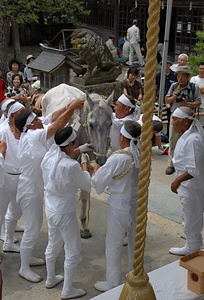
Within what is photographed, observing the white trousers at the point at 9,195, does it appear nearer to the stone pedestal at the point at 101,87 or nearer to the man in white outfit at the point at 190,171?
the man in white outfit at the point at 190,171

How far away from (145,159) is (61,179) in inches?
83.0

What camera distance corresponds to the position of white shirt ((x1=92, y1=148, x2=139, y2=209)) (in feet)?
13.6

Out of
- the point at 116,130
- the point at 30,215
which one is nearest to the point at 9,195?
the point at 30,215

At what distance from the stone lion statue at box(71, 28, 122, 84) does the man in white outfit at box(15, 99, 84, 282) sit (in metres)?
6.72

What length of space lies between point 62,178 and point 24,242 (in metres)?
0.99

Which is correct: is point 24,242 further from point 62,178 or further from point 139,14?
point 139,14

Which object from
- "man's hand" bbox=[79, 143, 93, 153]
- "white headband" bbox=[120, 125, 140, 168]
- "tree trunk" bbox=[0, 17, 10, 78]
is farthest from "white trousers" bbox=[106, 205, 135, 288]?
"tree trunk" bbox=[0, 17, 10, 78]

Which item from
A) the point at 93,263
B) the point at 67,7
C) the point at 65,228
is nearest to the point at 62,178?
the point at 65,228

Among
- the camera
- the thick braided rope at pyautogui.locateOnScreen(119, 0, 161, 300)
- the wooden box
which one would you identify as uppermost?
the thick braided rope at pyautogui.locateOnScreen(119, 0, 161, 300)

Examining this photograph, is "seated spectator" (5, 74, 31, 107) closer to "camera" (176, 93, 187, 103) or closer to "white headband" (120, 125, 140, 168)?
"camera" (176, 93, 187, 103)

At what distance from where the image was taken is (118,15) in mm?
19078

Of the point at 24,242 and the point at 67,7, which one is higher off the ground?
the point at 67,7

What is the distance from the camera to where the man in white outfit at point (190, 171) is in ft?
15.4

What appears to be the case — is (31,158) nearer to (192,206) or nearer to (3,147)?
(3,147)
